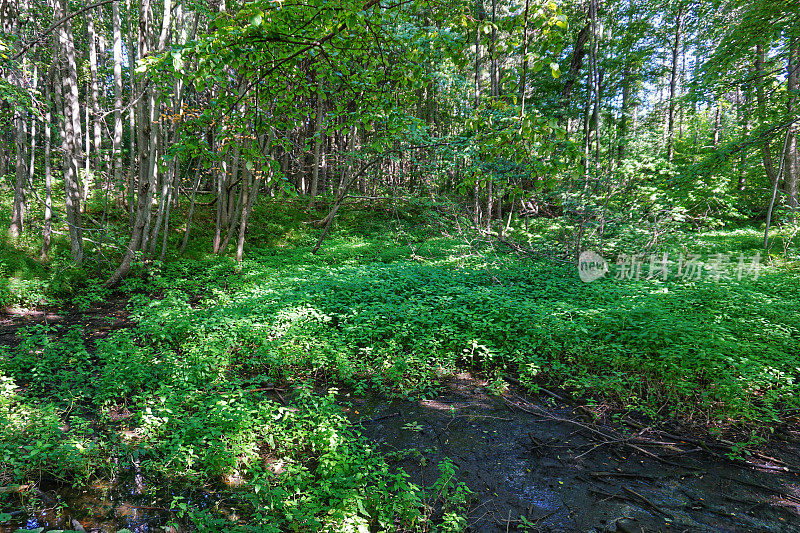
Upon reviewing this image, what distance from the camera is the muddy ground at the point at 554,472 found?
310cm

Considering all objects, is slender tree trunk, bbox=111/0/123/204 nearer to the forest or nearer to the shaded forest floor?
the forest

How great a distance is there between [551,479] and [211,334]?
189 inches

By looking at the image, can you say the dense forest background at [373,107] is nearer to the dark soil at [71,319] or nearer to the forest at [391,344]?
the forest at [391,344]

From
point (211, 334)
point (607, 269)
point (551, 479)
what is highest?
point (607, 269)

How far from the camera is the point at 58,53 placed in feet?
29.7

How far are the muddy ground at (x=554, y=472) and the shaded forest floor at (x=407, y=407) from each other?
0.02 metres

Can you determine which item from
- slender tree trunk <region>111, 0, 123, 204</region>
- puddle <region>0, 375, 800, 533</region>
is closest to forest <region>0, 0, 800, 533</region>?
puddle <region>0, 375, 800, 533</region>

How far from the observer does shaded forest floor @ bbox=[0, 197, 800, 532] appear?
3152mm

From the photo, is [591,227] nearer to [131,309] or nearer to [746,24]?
[746,24]

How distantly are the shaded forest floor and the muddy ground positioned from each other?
0.02m

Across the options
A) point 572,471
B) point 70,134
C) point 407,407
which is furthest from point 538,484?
point 70,134

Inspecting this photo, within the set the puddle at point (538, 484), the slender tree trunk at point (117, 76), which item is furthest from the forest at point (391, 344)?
the slender tree trunk at point (117, 76)

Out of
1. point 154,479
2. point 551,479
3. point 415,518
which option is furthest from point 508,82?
point 154,479

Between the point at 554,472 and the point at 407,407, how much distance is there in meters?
1.83
